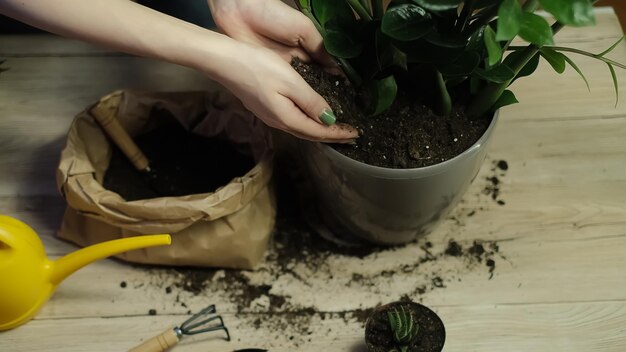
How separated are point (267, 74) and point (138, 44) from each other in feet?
0.51

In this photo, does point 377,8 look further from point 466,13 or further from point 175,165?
point 175,165

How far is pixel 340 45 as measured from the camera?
2.65 ft

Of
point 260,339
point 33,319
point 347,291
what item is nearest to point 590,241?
point 347,291

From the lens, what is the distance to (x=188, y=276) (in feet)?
3.29

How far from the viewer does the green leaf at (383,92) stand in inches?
31.3

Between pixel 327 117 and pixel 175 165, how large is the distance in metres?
0.35

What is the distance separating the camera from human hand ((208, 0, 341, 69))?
0.83 metres

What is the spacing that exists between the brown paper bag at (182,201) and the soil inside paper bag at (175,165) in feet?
0.05

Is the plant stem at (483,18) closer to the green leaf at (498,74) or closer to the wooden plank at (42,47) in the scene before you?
the green leaf at (498,74)

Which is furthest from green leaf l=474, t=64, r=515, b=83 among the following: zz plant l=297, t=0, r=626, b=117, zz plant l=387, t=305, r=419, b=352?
zz plant l=387, t=305, r=419, b=352

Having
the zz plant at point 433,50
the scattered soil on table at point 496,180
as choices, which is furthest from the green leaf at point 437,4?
the scattered soil on table at point 496,180

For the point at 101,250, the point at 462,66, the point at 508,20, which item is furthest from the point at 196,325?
the point at 508,20

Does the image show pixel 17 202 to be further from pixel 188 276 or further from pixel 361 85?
pixel 361 85

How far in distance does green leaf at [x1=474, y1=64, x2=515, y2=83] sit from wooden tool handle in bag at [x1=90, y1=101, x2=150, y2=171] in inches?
21.2
